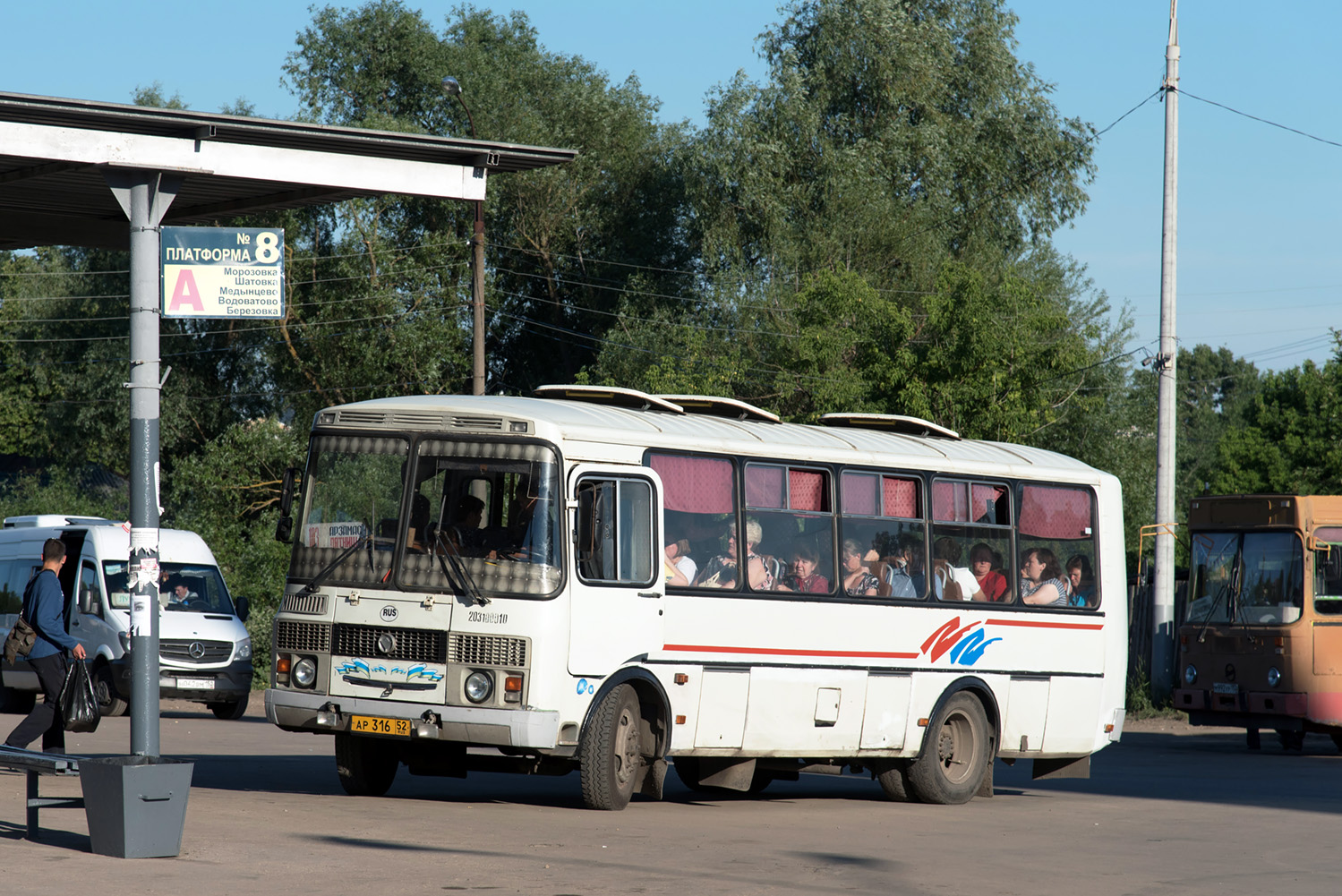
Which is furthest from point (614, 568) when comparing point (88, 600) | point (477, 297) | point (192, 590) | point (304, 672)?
point (477, 297)

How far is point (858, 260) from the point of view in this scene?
4338 cm

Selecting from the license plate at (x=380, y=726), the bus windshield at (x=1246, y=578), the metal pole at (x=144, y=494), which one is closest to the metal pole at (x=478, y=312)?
the bus windshield at (x=1246, y=578)

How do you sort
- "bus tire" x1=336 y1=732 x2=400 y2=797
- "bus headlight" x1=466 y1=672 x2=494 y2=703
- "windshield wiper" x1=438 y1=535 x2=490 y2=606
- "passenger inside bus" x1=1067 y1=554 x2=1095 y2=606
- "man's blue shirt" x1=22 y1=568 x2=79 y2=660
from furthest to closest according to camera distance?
"passenger inside bus" x1=1067 y1=554 x2=1095 y2=606 → "bus tire" x1=336 y1=732 x2=400 y2=797 → "man's blue shirt" x1=22 y1=568 x2=79 y2=660 → "windshield wiper" x1=438 y1=535 x2=490 y2=606 → "bus headlight" x1=466 y1=672 x2=494 y2=703

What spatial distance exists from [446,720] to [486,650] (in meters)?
0.56

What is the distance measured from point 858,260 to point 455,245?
1159 cm

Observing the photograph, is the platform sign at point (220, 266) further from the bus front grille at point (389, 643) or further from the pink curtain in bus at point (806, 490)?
the pink curtain in bus at point (806, 490)

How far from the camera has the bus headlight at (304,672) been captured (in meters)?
12.8

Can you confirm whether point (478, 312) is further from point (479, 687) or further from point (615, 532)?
point (479, 687)

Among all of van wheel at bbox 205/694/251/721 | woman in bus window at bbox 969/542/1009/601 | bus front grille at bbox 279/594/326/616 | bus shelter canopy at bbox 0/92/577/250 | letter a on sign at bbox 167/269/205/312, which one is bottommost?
van wheel at bbox 205/694/251/721

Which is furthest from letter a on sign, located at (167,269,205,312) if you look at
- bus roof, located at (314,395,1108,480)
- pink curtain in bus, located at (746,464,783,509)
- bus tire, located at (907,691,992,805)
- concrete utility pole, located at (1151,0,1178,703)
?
concrete utility pole, located at (1151,0,1178,703)

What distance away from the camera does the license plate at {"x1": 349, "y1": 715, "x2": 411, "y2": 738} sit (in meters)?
12.3

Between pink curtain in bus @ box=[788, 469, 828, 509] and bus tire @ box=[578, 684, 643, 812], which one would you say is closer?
bus tire @ box=[578, 684, 643, 812]

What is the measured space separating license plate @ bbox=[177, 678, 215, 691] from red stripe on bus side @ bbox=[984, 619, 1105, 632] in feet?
43.7

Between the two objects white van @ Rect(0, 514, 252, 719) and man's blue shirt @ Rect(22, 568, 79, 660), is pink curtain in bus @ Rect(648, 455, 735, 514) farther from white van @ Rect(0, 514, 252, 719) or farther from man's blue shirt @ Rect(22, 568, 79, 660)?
white van @ Rect(0, 514, 252, 719)
